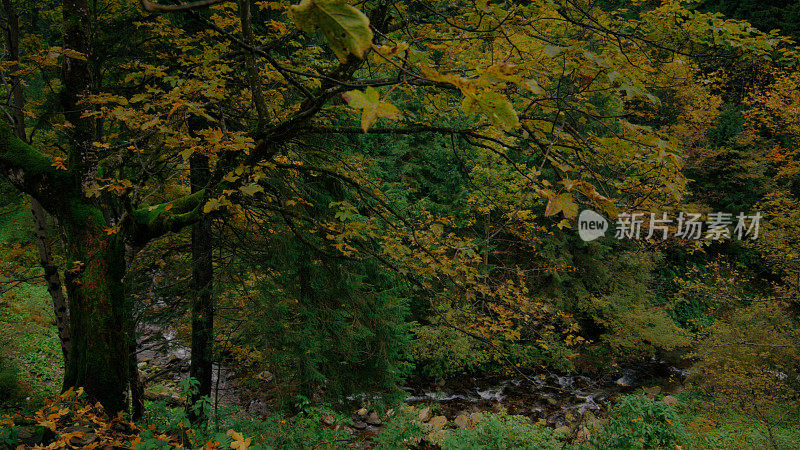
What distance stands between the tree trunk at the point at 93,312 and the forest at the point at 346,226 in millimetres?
19

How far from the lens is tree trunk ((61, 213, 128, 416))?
9.09 feet

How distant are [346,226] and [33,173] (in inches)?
92.6

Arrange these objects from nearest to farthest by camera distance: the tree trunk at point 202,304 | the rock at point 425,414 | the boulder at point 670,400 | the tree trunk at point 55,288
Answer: the tree trunk at point 55,288, the tree trunk at point 202,304, the rock at point 425,414, the boulder at point 670,400

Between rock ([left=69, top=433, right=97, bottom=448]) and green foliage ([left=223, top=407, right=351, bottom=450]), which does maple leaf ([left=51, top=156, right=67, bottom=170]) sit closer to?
rock ([left=69, top=433, right=97, bottom=448])

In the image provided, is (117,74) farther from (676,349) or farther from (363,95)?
(676,349)

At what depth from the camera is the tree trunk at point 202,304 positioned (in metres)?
4.75

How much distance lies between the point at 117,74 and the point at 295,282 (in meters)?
3.72

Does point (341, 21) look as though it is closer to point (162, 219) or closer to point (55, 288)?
point (162, 219)

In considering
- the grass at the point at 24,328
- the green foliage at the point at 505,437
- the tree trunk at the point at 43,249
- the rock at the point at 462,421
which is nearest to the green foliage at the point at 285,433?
the green foliage at the point at 505,437

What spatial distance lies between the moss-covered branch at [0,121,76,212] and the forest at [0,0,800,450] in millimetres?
19

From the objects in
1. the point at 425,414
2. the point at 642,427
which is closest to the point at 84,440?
the point at 642,427

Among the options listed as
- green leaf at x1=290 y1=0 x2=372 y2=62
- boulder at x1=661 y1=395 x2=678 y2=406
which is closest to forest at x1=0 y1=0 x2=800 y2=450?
green leaf at x1=290 y1=0 x2=372 y2=62

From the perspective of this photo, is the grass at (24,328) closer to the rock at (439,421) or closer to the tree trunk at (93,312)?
the tree trunk at (93,312)

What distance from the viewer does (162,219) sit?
9.99 ft
